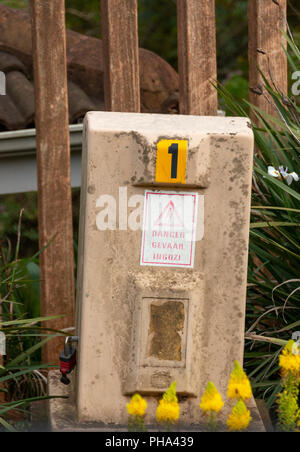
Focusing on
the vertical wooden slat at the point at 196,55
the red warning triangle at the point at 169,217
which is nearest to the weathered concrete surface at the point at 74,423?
the red warning triangle at the point at 169,217

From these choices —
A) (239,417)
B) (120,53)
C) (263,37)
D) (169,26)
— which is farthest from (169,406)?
(169,26)

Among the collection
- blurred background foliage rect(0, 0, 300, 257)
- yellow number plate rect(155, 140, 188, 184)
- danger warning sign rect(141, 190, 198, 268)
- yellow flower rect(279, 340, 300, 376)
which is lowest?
yellow flower rect(279, 340, 300, 376)

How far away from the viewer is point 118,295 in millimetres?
1825

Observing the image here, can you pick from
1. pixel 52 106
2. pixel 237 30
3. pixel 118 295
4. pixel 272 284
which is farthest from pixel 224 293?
pixel 237 30

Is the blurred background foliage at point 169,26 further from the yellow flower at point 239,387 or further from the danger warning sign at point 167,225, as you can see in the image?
the yellow flower at point 239,387

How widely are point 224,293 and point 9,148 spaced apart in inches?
55.6

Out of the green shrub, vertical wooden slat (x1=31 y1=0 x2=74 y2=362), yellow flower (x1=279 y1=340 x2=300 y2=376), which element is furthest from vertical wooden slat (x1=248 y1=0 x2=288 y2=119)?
yellow flower (x1=279 y1=340 x2=300 y2=376)

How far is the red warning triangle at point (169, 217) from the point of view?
1.82 meters

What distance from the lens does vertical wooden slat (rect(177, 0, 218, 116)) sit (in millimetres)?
2754

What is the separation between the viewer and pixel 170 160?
1799 mm

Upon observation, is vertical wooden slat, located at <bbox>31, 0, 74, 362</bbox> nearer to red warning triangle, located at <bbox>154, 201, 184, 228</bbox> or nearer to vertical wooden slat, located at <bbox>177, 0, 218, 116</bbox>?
vertical wooden slat, located at <bbox>177, 0, 218, 116</bbox>

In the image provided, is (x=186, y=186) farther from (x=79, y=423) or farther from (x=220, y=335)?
(x=79, y=423)

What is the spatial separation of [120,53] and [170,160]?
997 mm

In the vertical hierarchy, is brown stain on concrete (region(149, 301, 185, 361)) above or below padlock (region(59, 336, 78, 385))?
above
